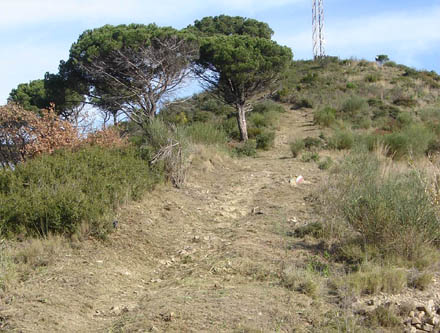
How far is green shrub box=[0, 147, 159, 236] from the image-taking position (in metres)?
7.03

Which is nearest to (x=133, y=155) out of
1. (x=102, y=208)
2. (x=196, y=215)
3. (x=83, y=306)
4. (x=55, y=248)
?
(x=196, y=215)

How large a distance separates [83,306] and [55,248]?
165cm

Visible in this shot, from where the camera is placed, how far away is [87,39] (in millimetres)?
15648

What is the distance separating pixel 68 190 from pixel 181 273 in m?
2.18

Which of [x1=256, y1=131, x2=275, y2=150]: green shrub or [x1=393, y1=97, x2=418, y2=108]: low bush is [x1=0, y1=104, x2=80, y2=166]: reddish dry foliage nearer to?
[x1=256, y1=131, x2=275, y2=150]: green shrub

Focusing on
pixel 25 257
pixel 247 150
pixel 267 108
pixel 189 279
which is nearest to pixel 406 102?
pixel 267 108

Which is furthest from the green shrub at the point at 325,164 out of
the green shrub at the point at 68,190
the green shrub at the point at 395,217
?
the green shrub at the point at 395,217

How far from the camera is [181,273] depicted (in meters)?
6.41

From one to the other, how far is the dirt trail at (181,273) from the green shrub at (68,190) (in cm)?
33

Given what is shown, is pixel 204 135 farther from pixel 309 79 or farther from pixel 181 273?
pixel 309 79

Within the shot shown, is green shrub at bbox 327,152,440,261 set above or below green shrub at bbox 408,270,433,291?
above

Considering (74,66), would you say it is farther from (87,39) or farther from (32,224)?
(32,224)

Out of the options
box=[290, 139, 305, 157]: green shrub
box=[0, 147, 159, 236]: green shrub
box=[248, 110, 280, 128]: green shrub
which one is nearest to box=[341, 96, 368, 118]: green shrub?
box=[248, 110, 280, 128]: green shrub

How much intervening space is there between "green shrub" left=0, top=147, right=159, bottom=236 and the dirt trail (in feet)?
1.09
